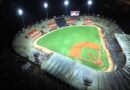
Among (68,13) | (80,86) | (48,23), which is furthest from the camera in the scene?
(68,13)

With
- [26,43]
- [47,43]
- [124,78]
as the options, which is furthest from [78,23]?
[124,78]

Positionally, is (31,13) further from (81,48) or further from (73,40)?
(81,48)

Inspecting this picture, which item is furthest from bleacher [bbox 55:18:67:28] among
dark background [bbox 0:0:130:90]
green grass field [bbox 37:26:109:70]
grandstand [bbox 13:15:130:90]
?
dark background [bbox 0:0:130:90]

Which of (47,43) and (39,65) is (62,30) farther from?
(39,65)

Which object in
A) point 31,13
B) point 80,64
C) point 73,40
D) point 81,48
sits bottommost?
point 80,64

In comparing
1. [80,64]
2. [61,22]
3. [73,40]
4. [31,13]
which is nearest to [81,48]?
[73,40]

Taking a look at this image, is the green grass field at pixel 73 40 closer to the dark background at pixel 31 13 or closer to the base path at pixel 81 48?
the base path at pixel 81 48
